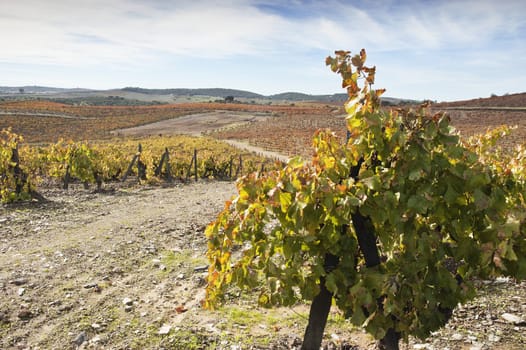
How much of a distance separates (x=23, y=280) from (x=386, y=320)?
6715 millimetres

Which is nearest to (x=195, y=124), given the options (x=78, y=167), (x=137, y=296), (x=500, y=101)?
(x=500, y=101)

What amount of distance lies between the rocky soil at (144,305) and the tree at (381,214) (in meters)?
2.20

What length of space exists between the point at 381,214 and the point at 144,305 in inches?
188

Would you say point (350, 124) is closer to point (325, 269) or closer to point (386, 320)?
point (325, 269)

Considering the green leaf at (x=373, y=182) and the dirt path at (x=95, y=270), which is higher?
the green leaf at (x=373, y=182)

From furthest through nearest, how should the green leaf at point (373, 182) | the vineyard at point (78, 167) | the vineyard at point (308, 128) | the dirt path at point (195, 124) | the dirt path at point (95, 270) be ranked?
the dirt path at point (195, 124) → the vineyard at point (308, 128) → the vineyard at point (78, 167) → the dirt path at point (95, 270) → the green leaf at point (373, 182)

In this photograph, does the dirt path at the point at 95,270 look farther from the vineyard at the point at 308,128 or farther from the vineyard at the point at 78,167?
the vineyard at the point at 308,128

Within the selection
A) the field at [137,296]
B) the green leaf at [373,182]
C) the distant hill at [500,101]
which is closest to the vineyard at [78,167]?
the field at [137,296]

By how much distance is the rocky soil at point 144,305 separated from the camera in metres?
5.35

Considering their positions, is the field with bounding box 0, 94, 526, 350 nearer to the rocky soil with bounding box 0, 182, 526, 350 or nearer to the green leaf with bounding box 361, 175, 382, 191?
the rocky soil with bounding box 0, 182, 526, 350

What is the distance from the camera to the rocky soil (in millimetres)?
5352

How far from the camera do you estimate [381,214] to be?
10.1 ft

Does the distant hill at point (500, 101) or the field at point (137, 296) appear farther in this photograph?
the distant hill at point (500, 101)

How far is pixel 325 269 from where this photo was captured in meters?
3.61
